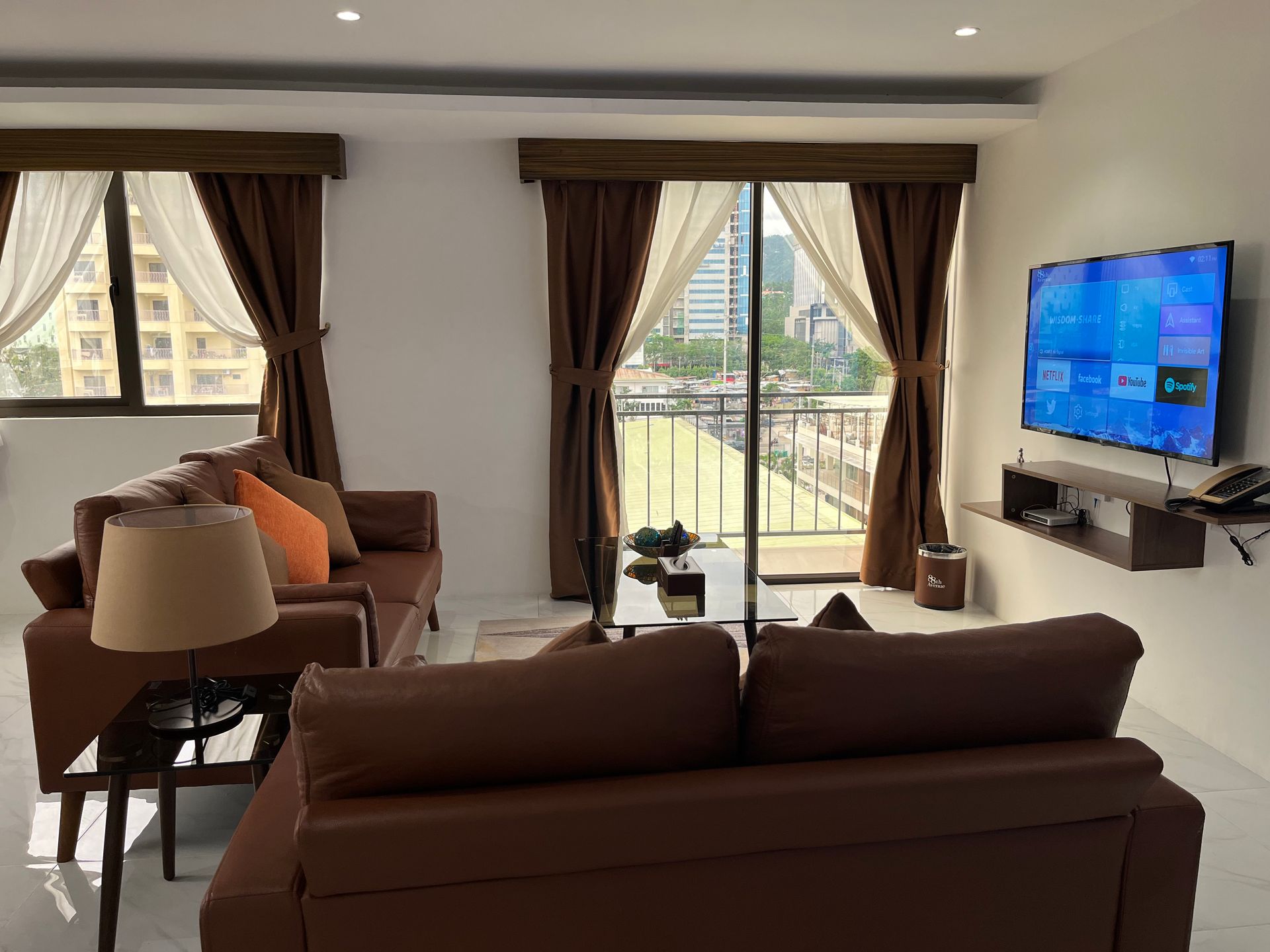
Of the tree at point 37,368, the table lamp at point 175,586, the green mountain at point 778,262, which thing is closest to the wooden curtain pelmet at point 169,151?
the tree at point 37,368

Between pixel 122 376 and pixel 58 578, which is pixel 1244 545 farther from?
pixel 122 376

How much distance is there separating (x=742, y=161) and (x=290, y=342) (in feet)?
7.88

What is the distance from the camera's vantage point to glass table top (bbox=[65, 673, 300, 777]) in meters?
1.91

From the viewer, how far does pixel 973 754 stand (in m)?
1.45

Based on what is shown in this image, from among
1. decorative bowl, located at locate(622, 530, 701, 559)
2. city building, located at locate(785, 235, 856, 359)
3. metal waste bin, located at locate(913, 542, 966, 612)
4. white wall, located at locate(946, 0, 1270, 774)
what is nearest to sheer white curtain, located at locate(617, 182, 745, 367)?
city building, located at locate(785, 235, 856, 359)

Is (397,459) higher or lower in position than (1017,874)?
higher

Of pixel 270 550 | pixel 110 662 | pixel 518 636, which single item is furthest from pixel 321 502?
pixel 110 662

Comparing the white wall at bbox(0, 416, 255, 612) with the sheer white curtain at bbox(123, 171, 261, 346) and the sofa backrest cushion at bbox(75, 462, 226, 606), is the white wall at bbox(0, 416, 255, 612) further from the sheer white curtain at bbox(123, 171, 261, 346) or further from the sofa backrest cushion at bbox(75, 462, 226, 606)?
the sofa backrest cushion at bbox(75, 462, 226, 606)

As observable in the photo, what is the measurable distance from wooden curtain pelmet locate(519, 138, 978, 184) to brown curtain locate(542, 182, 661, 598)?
10 centimetres

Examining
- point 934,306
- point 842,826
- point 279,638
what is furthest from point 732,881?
point 934,306

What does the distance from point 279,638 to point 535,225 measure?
282 centimetres

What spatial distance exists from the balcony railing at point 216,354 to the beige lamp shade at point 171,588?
297 centimetres

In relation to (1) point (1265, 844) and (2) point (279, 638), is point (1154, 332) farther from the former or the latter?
(2) point (279, 638)

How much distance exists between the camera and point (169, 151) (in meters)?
4.26
